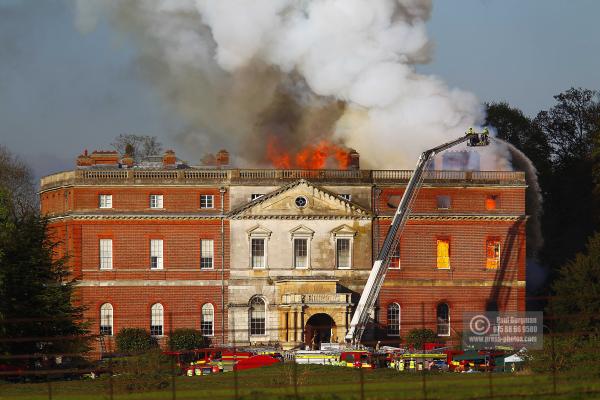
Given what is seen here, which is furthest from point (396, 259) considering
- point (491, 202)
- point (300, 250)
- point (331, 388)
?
point (331, 388)

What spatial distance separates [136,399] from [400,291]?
4110 cm

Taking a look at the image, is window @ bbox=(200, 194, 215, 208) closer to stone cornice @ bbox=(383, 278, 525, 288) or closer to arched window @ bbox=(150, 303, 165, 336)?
arched window @ bbox=(150, 303, 165, 336)

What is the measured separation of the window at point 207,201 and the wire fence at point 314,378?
17121mm

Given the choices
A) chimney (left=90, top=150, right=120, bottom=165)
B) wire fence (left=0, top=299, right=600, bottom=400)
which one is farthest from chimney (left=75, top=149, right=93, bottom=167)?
wire fence (left=0, top=299, right=600, bottom=400)

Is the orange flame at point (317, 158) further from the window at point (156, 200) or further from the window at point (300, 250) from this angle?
the window at point (156, 200)

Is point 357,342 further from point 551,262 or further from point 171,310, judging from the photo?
point 551,262

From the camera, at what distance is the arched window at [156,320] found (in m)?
79.5

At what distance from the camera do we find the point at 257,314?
8025cm

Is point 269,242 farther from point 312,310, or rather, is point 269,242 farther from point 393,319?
point 393,319

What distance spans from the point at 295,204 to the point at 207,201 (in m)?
4.23

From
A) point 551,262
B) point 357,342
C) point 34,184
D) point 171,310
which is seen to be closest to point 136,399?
point 357,342

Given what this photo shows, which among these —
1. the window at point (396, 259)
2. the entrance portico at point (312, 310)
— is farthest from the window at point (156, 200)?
the window at point (396, 259)

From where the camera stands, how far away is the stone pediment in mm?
80312

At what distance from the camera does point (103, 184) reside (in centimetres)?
8012
